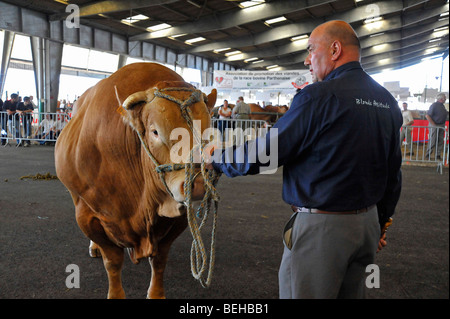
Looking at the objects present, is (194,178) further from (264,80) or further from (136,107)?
(264,80)

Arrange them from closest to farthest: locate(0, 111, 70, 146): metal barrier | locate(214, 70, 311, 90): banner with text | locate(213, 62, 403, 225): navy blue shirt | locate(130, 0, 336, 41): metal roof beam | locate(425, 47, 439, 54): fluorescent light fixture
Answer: locate(213, 62, 403, 225): navy blue shirt
locate(0, 111, 70, 146): metal barrier
locate(214, 70, 311, 90): banner with text
locate(130, 0, 336, 41): metal roof beam
locate(425, 47, 439, 54): fluorescent light fixture

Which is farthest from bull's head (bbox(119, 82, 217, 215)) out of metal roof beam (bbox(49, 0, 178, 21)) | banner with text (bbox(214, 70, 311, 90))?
metal roof beam (bbox(49, 0, 178, 21))

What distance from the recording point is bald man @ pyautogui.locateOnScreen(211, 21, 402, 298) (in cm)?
166

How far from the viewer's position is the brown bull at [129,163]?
2.21 meters

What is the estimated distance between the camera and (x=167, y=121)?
6.94 feet

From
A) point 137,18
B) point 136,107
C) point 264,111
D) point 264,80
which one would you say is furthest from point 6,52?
point 136,107

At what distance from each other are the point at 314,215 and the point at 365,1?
2011 cm

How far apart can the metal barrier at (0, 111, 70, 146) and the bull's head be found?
1235cm

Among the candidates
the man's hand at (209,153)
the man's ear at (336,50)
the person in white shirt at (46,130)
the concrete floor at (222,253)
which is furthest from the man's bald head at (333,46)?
the person in white shirt at (46,130)

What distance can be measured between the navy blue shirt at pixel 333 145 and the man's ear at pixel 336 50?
0.07 metres

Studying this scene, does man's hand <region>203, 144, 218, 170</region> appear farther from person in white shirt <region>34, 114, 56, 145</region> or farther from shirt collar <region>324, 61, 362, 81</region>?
person in white shirt <region>34, 114, 56, 145</region>

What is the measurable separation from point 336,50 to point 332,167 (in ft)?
1.88

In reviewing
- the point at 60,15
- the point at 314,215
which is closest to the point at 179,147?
the point at 314,215

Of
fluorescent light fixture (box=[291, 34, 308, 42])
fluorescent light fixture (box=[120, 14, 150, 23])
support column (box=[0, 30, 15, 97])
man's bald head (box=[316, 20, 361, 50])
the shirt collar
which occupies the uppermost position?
fluorescent light fixture (box=[291, 34, 308, 42])
